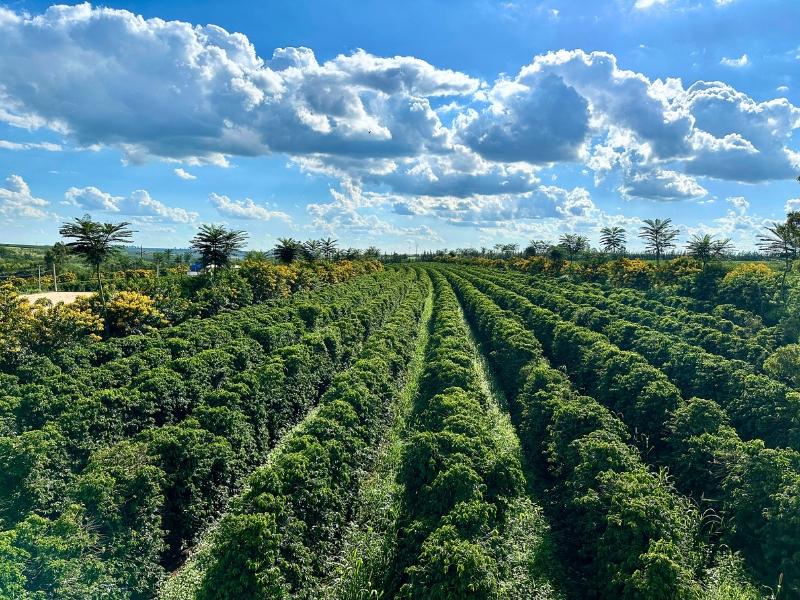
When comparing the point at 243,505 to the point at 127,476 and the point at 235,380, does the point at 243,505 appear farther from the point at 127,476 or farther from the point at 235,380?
the point at 235,380

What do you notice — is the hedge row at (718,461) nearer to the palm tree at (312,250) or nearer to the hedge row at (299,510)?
the hedge row at (299,510)

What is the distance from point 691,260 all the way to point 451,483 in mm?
49503

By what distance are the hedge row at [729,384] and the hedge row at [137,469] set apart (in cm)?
1523

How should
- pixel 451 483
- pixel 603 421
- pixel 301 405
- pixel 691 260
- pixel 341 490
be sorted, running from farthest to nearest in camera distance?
1. pixel 691 260
2. pixel 301 405
3. pixel 603 421
4. pixel 341 490
5. pixel 451 483

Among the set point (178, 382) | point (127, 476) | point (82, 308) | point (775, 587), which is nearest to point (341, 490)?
point (127, 476)

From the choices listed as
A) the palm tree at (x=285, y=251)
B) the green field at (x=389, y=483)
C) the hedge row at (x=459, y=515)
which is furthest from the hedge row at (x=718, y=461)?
the palm tree at (x=285, y=251)

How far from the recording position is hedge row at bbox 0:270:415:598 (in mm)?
8875

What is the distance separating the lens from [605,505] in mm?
10188

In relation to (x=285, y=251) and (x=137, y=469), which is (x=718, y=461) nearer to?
(x=137, y=469)

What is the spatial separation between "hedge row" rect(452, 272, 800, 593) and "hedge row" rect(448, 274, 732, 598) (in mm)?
849

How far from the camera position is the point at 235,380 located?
16375mm

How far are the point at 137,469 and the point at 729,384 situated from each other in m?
18.4

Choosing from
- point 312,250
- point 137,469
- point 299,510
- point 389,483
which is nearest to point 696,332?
point 389,483

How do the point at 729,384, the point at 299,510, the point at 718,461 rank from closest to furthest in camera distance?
the point at 299,510 → the point at 718,461 → the point at 729,384
